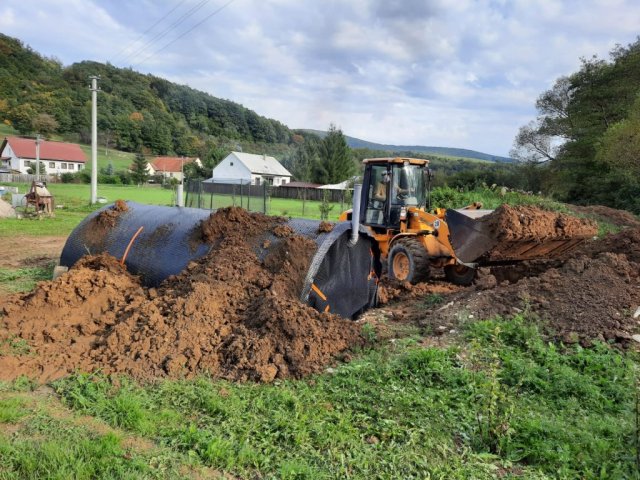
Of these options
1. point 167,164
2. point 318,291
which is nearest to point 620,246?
point 318,291

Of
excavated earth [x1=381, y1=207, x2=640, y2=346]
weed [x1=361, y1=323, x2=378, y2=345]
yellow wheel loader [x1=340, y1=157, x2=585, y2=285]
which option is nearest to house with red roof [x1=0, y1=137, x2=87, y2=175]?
yellow wheel loader [x1=340, y1=157, x2=585, y2=285]

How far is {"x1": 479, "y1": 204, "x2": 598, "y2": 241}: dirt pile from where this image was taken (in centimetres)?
812

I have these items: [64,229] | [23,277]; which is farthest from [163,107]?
[23,277]

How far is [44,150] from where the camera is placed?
7394cm

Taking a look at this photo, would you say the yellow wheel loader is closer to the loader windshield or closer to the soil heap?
the loader windshield

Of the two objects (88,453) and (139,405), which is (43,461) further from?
(139,405)

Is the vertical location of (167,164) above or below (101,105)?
below

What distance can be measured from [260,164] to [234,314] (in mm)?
72157

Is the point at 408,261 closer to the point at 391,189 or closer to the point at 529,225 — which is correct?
the point at 391,189

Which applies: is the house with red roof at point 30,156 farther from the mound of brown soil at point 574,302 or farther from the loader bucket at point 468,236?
the mound of brown soil at point 574,302

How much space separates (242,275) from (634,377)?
3.91 metres

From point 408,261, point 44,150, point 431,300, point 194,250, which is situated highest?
point 44,150

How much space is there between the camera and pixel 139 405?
144 inches

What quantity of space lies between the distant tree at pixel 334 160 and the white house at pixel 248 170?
10.6m
